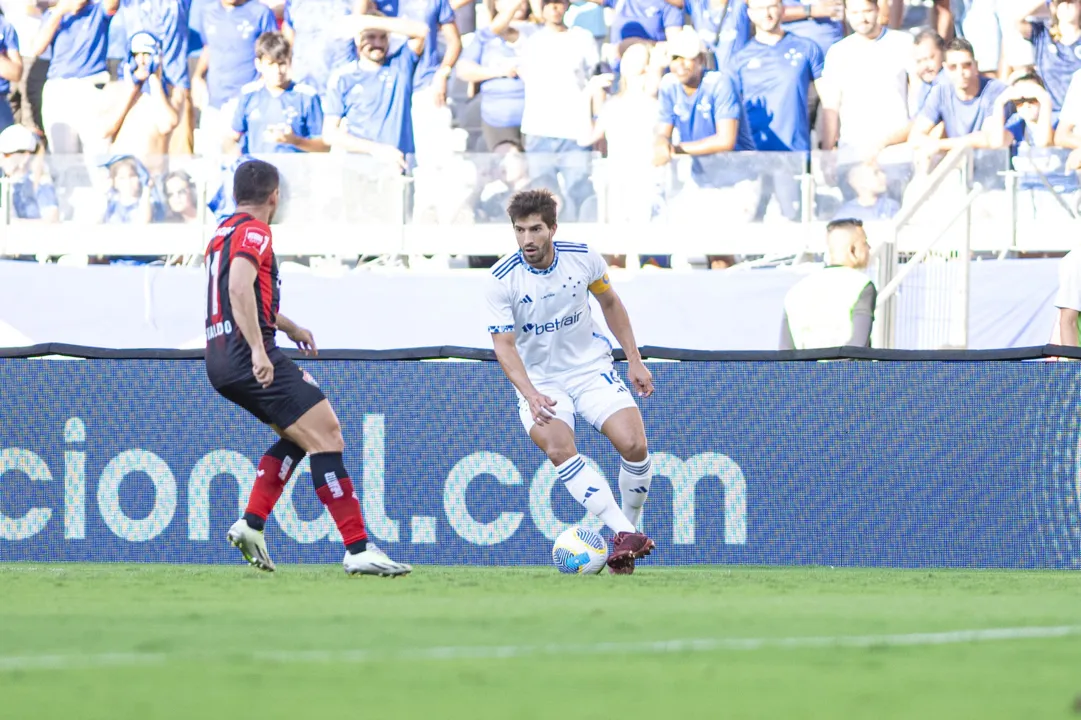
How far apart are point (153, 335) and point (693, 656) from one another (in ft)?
33.4

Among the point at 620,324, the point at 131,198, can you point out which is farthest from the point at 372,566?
the point at 131,198

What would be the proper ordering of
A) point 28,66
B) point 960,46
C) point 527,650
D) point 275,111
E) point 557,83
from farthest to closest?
point 28,66 → point 275,111 → point 557,83 → point 960,46 → point 527,650

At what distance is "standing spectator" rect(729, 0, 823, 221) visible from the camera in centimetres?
1438

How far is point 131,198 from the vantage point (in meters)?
14.7

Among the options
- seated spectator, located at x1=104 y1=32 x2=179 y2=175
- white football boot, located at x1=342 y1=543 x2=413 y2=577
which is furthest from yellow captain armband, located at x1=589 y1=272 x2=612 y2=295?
seated spectator, located at x1=104 y1=32 x2=179 y2=175

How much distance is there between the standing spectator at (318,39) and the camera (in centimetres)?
1561

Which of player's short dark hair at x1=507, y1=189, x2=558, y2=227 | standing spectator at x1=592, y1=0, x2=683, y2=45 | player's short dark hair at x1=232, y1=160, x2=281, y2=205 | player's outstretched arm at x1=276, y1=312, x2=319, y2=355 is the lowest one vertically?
player's outstretched arm at x1=276, y1=312, x2=319, y2=355

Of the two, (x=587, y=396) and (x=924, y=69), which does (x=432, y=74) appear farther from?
(x=587, y=396)

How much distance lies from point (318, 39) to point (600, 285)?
7785mm

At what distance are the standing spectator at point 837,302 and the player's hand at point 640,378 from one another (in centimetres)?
281

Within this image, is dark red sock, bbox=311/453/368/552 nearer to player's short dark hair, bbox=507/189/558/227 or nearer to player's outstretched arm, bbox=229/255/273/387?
player's outstretched arm, bbox=229/255/273/387

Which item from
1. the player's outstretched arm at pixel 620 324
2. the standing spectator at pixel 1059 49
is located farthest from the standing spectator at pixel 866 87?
the player's outstretched arm at pixel 620 324

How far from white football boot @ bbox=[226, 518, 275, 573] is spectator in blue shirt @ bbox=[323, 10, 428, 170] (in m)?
7.09

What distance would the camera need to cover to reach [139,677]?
446cm
